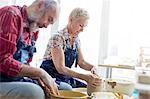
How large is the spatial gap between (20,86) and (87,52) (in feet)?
5.44

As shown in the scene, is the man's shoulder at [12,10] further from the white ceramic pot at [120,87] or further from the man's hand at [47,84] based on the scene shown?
the white ceramic pot at [120,87]

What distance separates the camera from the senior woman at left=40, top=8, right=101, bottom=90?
55.7 inches

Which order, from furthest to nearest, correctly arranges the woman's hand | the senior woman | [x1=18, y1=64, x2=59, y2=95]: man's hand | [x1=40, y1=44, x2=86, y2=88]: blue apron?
1. [x1=40, y1=44, x2=86, y2=88]: blue apron
2. the senior woman
3. the woman's hand
4. [x1=18, y1=64, x2=59, y2=95]: man's hand

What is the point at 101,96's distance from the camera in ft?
3.69

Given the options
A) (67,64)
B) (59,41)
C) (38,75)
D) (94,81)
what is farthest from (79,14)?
(38,75)

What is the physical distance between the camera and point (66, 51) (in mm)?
1569

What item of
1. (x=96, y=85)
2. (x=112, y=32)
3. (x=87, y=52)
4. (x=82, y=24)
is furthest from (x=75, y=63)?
(x=112, y=32)

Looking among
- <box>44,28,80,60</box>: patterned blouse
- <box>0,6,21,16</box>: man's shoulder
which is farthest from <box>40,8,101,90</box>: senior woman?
<box>0,6,21,16</box>: man's shoulder

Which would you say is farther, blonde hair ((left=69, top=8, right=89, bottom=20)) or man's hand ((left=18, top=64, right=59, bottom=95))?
blonde hair ((left=69, top=8, right=89, bottom=20))

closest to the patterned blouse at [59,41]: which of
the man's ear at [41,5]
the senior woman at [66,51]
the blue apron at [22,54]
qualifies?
the senior woman at [66,51]

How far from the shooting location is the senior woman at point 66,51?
1.41 metres

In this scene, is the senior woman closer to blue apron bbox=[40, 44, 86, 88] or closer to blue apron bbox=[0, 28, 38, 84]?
blue apron bbox=[40, 44, 86, 88]

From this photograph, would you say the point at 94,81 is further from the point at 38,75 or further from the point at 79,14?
the point at 79,14

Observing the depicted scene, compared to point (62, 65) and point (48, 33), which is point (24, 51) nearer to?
point (62, 65)
